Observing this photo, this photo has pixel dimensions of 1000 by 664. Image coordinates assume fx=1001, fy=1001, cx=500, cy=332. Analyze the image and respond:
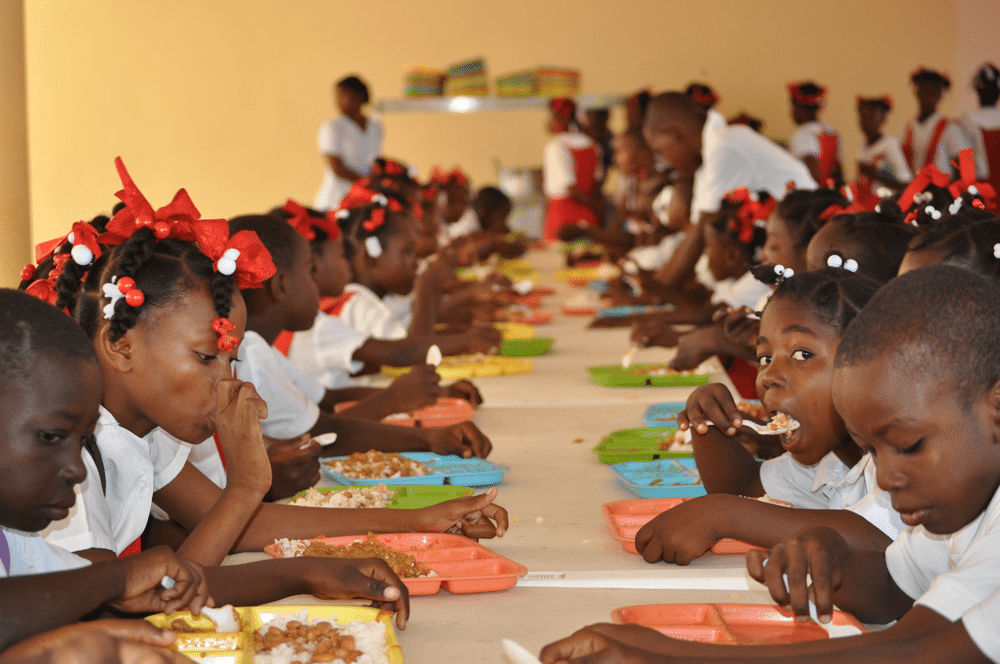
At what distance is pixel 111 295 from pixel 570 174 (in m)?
6.87

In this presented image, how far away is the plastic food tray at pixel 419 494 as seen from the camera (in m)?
1.85

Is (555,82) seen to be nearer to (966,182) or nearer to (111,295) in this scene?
(966,182)

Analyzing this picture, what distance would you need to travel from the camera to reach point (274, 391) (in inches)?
90.2

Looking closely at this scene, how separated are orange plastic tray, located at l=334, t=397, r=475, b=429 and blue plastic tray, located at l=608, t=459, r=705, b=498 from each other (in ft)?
1.97

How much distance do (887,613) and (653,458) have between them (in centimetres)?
82

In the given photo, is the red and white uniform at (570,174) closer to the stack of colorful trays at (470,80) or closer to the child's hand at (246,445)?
the stack of colorful trays at (470,80)

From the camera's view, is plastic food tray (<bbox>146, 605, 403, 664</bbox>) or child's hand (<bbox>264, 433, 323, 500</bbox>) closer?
plastic food tray (<bbox>146, 605, 403, 664</bbox>)

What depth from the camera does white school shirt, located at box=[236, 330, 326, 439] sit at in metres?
2.26

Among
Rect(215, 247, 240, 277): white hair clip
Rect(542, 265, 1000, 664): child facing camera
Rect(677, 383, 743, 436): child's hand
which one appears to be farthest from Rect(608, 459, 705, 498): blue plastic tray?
Rect(215, 247, 240, 277): white hair clip

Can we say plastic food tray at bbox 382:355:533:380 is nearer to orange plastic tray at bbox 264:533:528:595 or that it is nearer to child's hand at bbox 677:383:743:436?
child's hand at bbox 677:383:743:436

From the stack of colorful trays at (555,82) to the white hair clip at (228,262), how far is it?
23.5ft

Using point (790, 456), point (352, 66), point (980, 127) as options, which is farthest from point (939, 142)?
point (790, 456)

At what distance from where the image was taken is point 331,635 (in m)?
1.23

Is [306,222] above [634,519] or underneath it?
above
